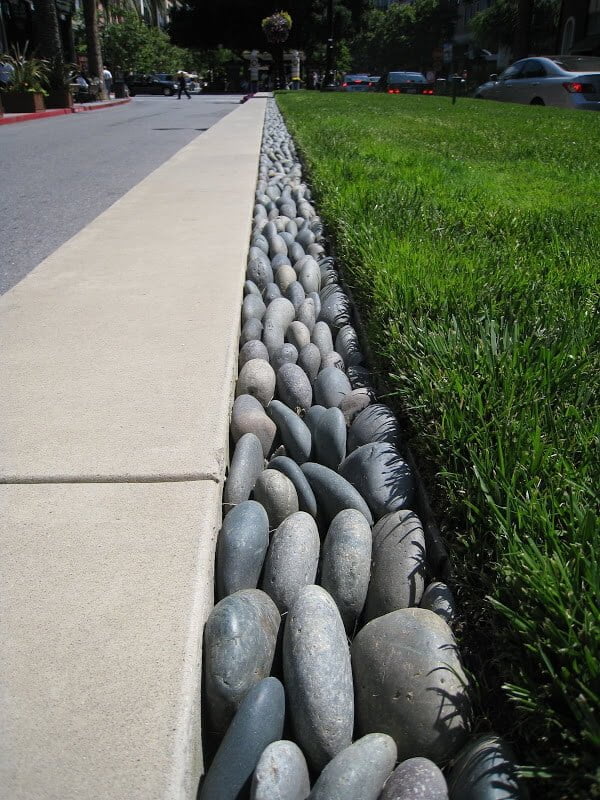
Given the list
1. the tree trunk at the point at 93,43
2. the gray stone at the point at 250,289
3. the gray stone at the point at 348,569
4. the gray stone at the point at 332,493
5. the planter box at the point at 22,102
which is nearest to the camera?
the gray stone at the point at 348,569

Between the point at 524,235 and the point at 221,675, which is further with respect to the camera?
the point at 524,235

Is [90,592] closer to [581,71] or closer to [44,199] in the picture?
[44,199]

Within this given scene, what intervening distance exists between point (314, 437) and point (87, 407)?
0.70 metres

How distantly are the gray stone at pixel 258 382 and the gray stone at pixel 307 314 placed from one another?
2.11 ft

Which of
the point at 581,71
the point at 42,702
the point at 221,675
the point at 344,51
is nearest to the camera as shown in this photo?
the point at 42,702

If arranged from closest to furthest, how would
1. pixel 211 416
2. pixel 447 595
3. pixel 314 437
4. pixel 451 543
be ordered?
pixel 447 595 → pixel 451 543 → pixel 211 416 → pixel 314 437

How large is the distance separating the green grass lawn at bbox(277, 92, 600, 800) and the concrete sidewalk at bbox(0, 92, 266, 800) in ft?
1.82

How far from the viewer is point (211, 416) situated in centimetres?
206

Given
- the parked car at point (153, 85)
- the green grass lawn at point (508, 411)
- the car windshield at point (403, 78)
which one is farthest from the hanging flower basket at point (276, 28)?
the green grass lawn at point (508, 411)

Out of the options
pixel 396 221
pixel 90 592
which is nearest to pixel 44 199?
pixel 396 221

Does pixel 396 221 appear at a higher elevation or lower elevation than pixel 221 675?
higher

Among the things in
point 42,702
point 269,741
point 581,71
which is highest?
point 581,71

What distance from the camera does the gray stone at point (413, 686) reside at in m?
1.24

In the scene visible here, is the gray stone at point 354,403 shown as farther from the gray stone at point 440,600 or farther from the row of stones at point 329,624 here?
the gray stone at point 440,600
